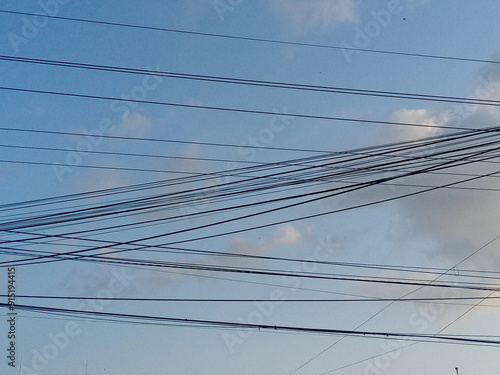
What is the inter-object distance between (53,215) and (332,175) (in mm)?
7741

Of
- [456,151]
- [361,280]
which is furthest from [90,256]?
[456,151]

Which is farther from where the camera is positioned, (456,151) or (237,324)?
(237,324)

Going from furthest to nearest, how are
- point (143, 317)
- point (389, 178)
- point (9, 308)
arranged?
point (143, 317) < point (9, 308) < point (389, 178)

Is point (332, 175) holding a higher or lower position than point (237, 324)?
higher

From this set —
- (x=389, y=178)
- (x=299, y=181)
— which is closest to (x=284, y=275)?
(x=299, y=181)

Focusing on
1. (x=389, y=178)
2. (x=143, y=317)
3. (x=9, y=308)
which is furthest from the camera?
(x=143, y=317)

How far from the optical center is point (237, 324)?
21.7 m

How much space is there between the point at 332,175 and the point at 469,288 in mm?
6839

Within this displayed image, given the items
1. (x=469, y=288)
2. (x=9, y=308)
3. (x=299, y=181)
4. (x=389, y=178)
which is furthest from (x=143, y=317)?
(x=469, y=288)

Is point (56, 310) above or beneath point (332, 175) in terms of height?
beneath

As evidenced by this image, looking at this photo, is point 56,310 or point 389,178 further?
point 56,310

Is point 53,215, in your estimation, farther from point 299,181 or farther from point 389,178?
point 389,178

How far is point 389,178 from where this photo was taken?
60.2ft

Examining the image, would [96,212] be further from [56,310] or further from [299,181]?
[299,181]
